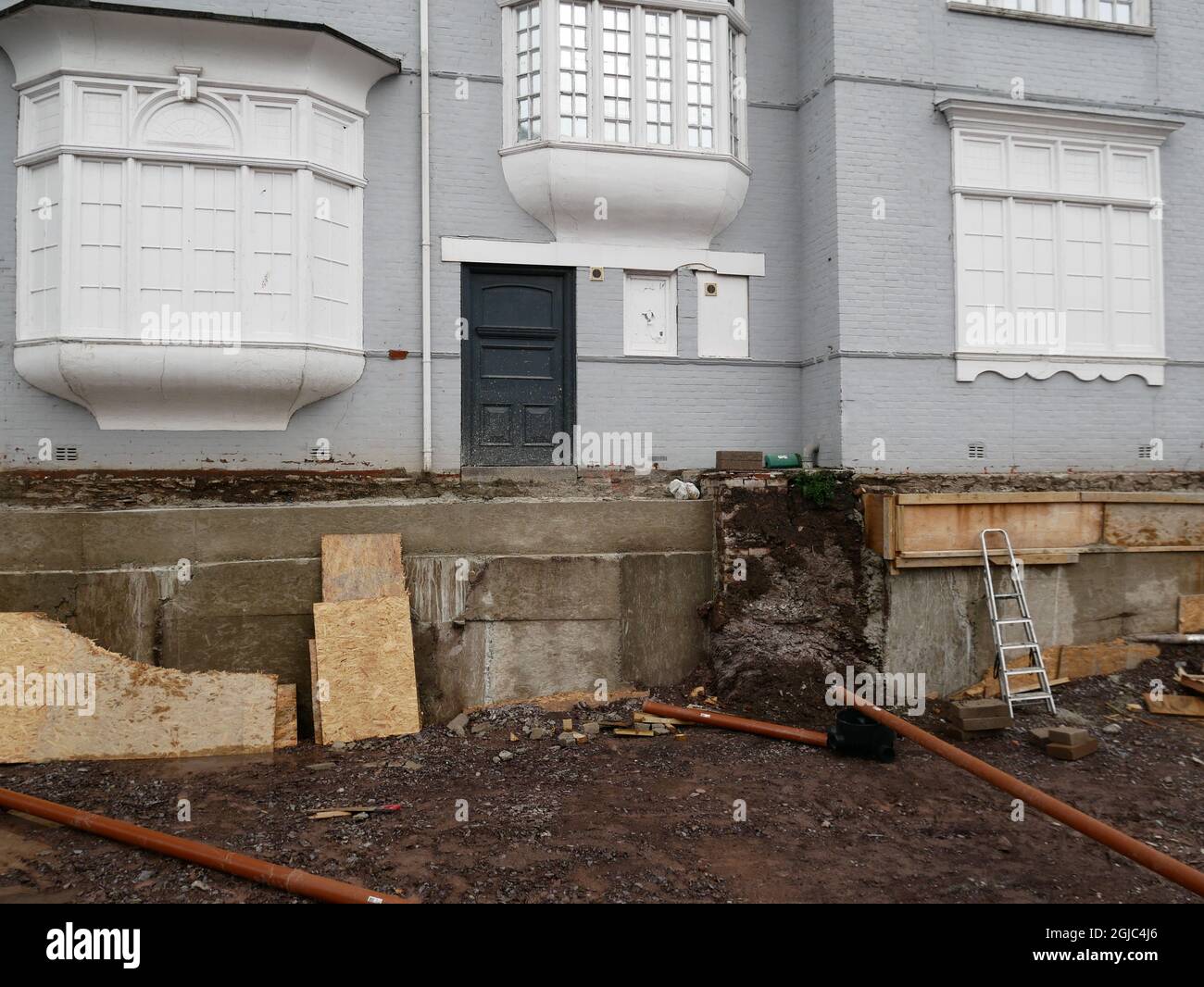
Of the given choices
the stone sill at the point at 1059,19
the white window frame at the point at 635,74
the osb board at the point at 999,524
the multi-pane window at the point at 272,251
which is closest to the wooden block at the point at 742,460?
the osb board at the point at 999,524

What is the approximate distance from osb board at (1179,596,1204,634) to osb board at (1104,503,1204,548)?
1.96 ft

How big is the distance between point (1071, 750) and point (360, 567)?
20.4ft

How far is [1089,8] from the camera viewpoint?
9766mm

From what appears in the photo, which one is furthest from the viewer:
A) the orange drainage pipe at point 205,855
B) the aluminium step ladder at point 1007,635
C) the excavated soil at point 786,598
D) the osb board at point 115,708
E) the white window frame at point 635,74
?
the white window frame at point 635,74

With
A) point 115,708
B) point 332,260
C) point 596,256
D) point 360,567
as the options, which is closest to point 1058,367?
point 596,256

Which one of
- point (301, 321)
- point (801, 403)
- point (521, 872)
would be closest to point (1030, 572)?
point (801, 403)

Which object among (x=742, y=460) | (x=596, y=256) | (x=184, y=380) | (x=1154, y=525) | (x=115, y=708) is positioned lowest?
(x=115, y=708)

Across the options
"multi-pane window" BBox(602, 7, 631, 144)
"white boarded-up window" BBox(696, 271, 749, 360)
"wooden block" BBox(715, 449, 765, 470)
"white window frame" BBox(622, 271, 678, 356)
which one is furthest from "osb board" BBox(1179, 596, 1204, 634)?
"multi-pane window" BBox(602, 7, 631, 144)

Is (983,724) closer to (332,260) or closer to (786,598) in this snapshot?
(786,598)

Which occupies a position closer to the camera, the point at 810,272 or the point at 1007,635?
the point at 1007,635

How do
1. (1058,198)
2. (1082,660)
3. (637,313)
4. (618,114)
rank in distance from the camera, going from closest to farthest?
(1082,660), (618,114), (1058,198), (637,313)

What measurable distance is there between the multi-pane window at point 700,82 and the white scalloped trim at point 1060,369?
12.9ft

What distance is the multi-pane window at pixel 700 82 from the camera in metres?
9.21

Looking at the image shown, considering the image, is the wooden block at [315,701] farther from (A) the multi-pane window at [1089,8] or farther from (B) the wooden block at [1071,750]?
(A) the multi-pane window at [1089,8]
